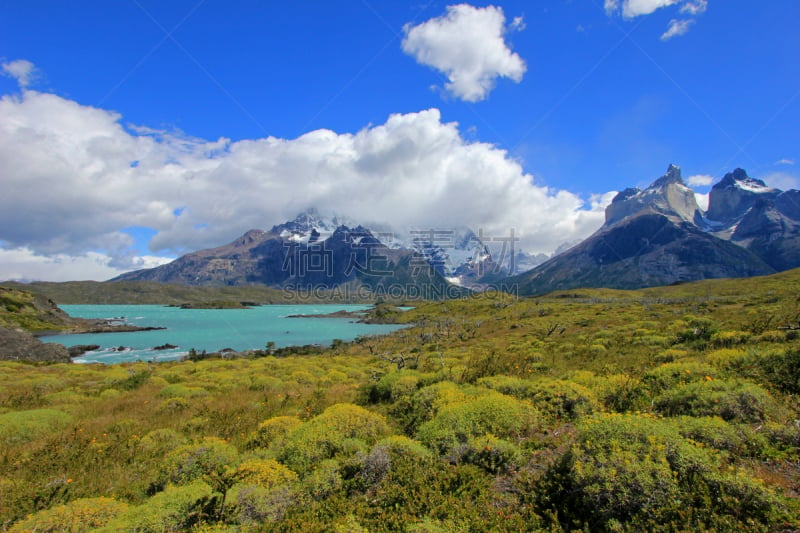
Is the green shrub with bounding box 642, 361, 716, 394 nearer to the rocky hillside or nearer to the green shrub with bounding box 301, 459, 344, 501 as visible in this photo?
the green shrub with bounding box 301, 459, 344, 501

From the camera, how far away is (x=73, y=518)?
5.96 metres

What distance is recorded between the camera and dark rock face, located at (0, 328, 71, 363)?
156ft

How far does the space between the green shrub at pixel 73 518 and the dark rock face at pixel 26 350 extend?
5700cm

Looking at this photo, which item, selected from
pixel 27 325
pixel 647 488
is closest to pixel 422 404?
pixel 647 488

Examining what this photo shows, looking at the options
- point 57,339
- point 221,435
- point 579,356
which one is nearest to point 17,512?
point 221,435

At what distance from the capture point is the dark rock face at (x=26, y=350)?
4750cm

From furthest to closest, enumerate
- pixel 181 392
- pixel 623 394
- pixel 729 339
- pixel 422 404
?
1. pixel 181 392
2. pixel 729 339
3. pixel 422 404
4. pixel 623 394

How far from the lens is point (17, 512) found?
698 cm

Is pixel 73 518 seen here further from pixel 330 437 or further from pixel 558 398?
pixel 558 398

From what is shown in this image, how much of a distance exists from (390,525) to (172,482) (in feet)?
17.1

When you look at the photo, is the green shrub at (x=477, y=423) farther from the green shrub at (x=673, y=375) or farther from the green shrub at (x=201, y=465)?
the green shrub at (x=201, y=465)

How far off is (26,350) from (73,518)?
63916mm

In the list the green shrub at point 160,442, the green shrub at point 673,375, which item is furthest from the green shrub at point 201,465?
the green shrub at point 673,375

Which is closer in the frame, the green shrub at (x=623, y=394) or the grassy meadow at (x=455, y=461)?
the grassy meadow at (x=455, y=461)
